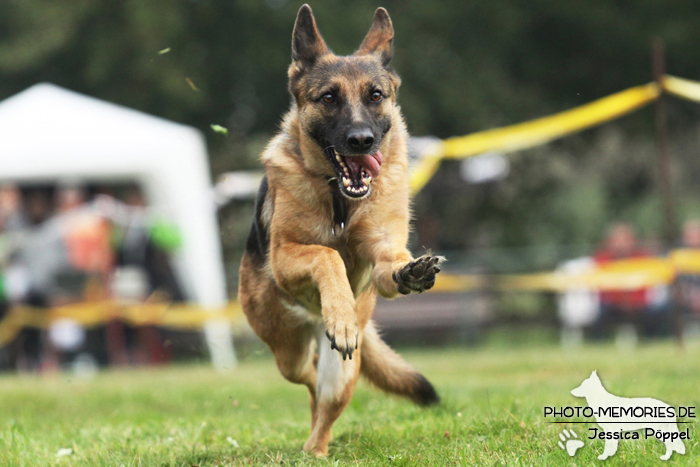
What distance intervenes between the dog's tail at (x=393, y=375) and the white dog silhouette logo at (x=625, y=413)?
4.43 feet

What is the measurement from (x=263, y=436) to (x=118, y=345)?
→ 8029 millimetres

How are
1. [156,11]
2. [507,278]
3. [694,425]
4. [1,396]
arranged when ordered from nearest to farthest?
[694,425] → [1,396] → [507,278] → [156,11]

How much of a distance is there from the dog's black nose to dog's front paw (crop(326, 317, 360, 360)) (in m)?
0.93

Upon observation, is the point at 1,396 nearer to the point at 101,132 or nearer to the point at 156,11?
the point at 101,132

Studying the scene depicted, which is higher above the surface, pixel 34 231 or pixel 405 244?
pixel 34 231

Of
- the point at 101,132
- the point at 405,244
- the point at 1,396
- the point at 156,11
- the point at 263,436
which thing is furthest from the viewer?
Result: the point at 156,11

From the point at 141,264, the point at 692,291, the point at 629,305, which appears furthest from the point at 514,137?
the point at 141,264

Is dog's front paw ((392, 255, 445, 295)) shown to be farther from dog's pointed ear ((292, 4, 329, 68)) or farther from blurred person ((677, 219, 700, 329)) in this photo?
blurred person ((677, 219, 700, 329))

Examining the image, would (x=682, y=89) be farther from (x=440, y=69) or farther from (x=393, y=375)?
(x=440, y=69)

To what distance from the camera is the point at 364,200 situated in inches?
171

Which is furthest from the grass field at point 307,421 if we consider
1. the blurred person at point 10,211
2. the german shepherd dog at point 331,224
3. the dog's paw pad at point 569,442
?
the blurred person at point 10,211

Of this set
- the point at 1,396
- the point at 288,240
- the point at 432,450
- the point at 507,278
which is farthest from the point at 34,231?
the point at 432,450

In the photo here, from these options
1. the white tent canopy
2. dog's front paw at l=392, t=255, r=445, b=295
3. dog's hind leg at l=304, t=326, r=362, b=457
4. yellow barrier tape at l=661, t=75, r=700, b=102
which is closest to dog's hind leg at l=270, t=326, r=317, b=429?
dog's hind leg at l=304, t=326, r=362, b=457

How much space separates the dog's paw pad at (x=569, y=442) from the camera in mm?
3525
